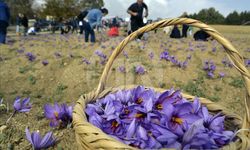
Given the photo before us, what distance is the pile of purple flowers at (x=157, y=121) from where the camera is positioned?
1248 mm

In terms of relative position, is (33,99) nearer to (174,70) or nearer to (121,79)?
(121,79)

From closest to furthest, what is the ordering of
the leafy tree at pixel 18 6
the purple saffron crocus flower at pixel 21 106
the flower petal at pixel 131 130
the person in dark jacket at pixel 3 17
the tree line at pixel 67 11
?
the flower petal at pixel 131 130
the purple saffron crocus flower at pixel 21 106
the person in dark jacket at pixel 3 17
the leafy tree at pixel 18 6
the tree line at pixel 67 11

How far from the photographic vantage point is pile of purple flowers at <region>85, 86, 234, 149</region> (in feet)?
4.09

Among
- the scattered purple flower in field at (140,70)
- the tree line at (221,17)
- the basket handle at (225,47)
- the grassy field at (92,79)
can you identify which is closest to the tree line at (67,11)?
the tree line at (221,17)

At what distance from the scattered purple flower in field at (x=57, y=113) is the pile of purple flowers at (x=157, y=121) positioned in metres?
0.33

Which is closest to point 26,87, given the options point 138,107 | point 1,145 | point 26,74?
point 26,74

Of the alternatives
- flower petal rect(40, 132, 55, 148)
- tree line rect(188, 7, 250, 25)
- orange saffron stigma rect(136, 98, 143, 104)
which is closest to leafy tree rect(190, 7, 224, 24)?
tree line rect(188, 7, 250, 25)

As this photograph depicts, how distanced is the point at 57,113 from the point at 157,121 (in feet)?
2.37

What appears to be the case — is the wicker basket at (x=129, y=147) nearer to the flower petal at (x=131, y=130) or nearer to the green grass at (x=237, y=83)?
the flower petal at (x=131, y=130)

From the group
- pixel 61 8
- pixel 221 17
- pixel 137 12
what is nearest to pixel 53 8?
pixel 61 8

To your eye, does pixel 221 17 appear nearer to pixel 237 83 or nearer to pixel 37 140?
pixel 237 83

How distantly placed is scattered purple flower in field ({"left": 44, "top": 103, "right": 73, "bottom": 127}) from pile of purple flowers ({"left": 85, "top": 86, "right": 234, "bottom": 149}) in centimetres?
33

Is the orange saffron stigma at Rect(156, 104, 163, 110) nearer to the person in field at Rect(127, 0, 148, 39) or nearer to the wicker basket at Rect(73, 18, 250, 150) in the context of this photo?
the wicker basket at Rect(73, 18, 250, 150)

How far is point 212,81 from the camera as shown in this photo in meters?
4.73
